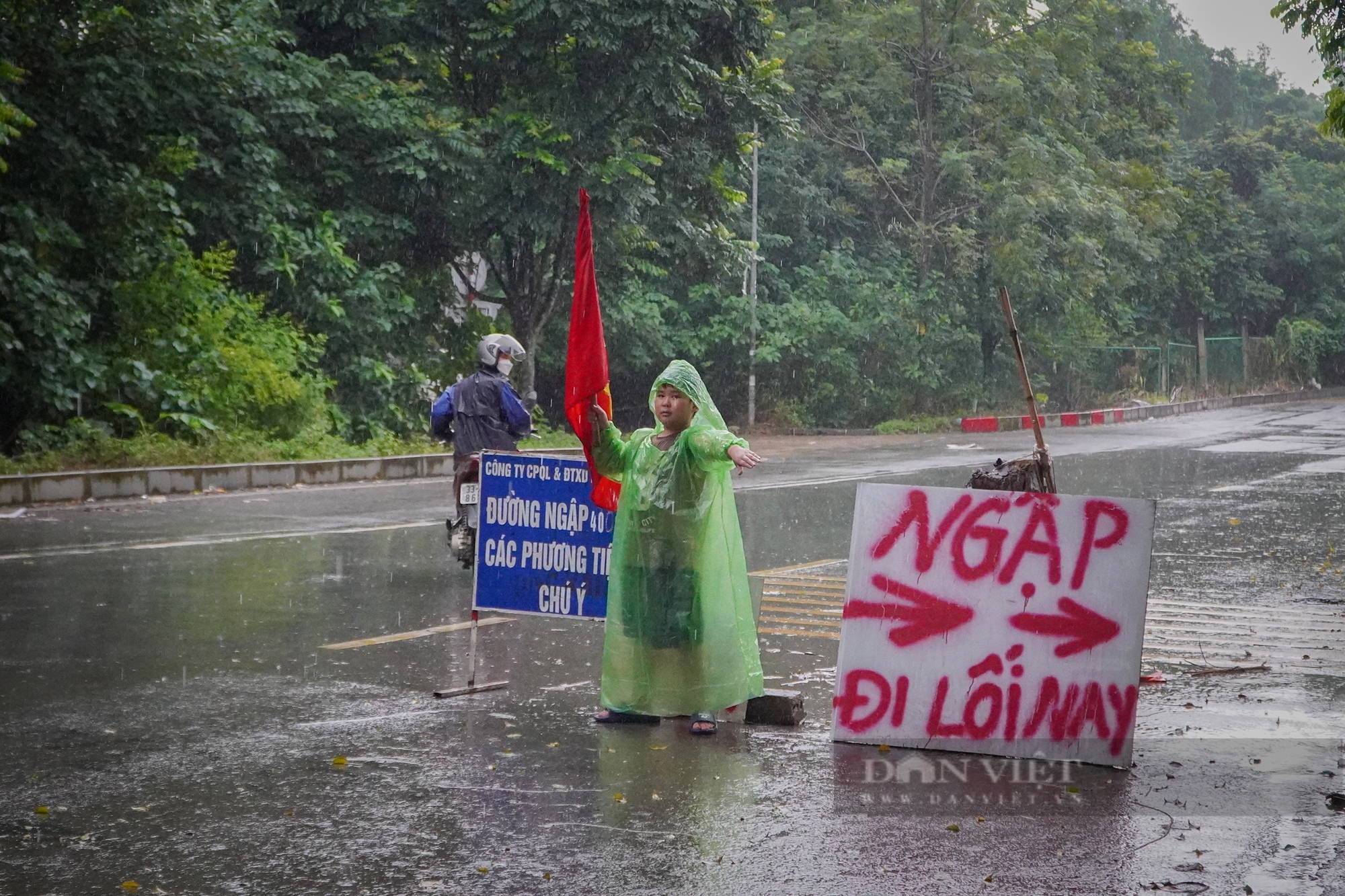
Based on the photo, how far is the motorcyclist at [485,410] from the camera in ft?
34.4

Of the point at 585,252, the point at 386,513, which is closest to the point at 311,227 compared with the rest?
the point at 386,513

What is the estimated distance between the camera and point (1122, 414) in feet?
131

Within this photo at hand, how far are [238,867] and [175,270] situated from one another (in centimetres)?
1658

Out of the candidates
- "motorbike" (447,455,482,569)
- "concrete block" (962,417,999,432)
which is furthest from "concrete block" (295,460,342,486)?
"concrete block" (962,417,999,432)

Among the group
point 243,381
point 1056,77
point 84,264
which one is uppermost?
point 1056,77

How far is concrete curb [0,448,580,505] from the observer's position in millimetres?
15461

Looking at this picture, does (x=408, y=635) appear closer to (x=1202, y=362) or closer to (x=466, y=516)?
(x=466, y=516)

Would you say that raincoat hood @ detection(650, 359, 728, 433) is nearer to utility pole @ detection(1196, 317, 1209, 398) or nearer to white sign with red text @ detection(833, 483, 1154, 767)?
white sign with red text @ detection(833, 483, 1154, 767)

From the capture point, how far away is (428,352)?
2566 cm

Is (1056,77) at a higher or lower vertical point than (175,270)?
higher

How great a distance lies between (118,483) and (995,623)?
40.9ft

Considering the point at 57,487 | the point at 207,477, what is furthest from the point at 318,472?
the point at 57,487

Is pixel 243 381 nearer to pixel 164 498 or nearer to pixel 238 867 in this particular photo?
pixel 164 498

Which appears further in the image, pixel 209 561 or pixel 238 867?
pixel 209 561
